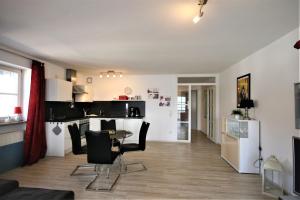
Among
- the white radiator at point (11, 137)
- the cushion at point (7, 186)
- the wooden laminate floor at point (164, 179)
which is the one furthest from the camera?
the white radiator at point (11, 137)

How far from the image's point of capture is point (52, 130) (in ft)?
16.0

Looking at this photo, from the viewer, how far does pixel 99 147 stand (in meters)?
3.19

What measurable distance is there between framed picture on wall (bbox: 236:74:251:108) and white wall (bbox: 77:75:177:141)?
8.45 ft

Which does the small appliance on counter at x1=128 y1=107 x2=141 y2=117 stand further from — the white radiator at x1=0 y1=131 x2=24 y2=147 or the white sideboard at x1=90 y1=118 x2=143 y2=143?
the white radiator at x1=0 y1=131 x2=24 y2=147

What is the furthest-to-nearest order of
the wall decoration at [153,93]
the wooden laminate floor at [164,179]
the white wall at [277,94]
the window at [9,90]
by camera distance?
the wall decoration at [153,93] < the window at [9,90] < the wooden laminate floor at [164,179] < the white wall at [277,94]

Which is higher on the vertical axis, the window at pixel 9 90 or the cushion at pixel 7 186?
the window at pixel 9 90

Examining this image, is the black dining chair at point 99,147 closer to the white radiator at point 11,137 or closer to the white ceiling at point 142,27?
the white ceiling at point 142,27

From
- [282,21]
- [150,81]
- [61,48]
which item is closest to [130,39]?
[61,48]

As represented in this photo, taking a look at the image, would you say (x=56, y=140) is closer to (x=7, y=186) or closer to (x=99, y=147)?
(x=99, y=147)

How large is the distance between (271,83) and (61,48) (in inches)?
156

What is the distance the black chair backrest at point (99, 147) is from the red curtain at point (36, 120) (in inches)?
75.0

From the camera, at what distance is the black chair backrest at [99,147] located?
124 inches

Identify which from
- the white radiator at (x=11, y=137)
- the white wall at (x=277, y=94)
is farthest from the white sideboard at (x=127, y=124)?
the white wall at (x=277, y=94)

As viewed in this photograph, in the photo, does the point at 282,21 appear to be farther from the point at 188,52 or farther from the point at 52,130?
the point at 52,130
